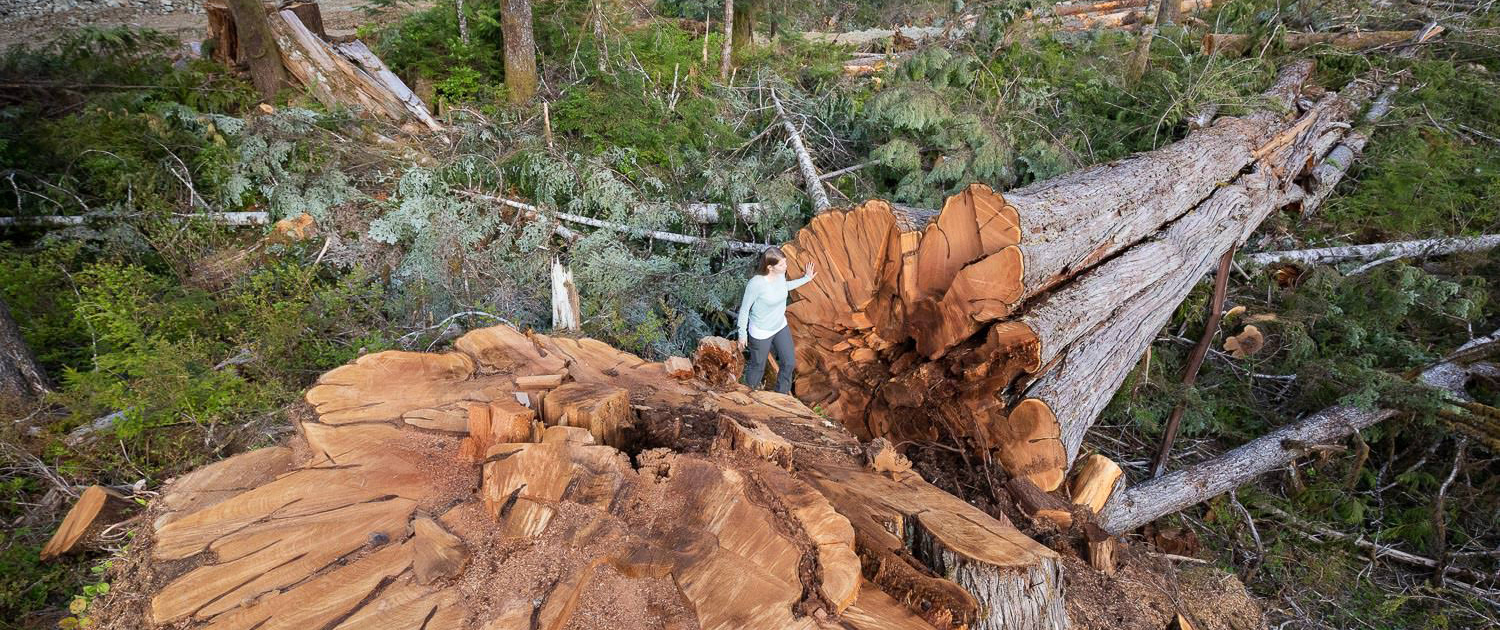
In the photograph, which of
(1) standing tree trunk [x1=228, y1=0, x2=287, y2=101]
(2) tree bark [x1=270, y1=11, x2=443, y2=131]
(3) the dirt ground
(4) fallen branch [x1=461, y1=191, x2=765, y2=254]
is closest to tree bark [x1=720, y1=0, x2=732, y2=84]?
(4) fallen branch [x1=461, y1=191, x2=765, y2=254]

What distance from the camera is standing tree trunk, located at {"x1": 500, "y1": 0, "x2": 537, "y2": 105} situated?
651cm

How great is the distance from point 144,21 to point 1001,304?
11.4 m

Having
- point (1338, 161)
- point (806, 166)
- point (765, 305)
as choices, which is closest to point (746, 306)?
point (765, 305)

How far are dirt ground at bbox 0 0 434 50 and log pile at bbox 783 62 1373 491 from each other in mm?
7012

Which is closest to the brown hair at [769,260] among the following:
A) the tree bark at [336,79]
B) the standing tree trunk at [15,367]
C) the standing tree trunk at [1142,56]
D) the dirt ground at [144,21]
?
the standing tree trunk at [15,367]

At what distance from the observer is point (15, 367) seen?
144 inches

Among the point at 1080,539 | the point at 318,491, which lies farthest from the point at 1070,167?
the point at 318,491

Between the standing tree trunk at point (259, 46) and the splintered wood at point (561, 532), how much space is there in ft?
18.2

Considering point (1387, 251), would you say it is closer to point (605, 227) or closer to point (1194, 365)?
point (1194, 365)

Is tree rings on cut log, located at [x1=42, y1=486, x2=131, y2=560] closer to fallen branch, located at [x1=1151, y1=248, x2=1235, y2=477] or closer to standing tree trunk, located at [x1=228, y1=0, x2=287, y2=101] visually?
standing tree trunk, located at [x1=228, y1=0, x2=287, y2=101]

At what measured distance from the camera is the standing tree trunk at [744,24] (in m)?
8.89

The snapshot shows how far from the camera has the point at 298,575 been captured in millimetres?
1705

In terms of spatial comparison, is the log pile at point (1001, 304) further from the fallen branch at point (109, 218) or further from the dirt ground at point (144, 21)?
the dirt ground at point (144, 21)

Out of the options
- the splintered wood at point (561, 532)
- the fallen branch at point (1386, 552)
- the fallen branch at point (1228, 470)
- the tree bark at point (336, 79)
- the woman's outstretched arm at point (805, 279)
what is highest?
the tree bark at point (336, 79)
